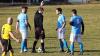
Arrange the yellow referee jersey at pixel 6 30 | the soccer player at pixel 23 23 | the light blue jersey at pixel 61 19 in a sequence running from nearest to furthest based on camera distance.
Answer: the yellow referee jersey at pixel 6 30 < the soccer player at pixel 23 23 < the light blue jersey at pixel 61 19

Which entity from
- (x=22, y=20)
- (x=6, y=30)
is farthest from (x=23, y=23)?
(x=6, y=30)

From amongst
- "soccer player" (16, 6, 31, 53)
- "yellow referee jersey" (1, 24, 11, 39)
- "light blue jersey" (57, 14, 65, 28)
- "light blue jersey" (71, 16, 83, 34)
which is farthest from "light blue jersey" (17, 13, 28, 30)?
"yellow referee jersey" (1, 24, 11, 39)

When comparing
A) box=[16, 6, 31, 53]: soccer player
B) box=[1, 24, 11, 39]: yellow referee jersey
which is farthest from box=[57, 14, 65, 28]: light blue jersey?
box=[1, 24, 11, 39]: yellow referee jersey

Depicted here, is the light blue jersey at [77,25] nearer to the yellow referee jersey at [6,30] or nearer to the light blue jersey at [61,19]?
the light blue jersey at [61,19]

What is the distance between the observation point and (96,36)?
30500 mm

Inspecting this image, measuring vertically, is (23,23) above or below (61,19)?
below

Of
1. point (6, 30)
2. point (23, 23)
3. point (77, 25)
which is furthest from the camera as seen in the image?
point (23, 23)

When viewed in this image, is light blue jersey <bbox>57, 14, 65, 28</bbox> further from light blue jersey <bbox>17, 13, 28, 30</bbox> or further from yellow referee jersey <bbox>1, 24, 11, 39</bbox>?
yellow referee jersey <bbox>1, 24, 11, 39</bbox>

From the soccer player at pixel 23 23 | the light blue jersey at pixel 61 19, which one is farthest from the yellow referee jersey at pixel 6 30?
the light blue jersey at pixel 61 19

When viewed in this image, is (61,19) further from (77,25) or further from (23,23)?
(23,23)

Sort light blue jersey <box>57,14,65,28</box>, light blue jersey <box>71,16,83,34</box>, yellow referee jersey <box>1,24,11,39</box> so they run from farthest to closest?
light blue jersey <box>57,14,65,28</box> → light blue jersey <box>71,16,83,34</box> → yellow referee jersey <box>1,24,11,39</box>

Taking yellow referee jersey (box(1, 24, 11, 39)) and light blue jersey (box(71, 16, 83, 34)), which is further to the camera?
light blue jersey (box(71, 16, 83, 34))

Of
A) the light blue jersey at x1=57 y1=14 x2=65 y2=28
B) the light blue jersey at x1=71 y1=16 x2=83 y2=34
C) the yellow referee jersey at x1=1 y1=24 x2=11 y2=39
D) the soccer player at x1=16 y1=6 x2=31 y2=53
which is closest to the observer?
the yellow referee jersey at x1=1 y1=24 x2=11 y2=39

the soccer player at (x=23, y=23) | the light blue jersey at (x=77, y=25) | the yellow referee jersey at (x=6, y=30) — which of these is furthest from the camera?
the soccer player at (x=23, y=23)
